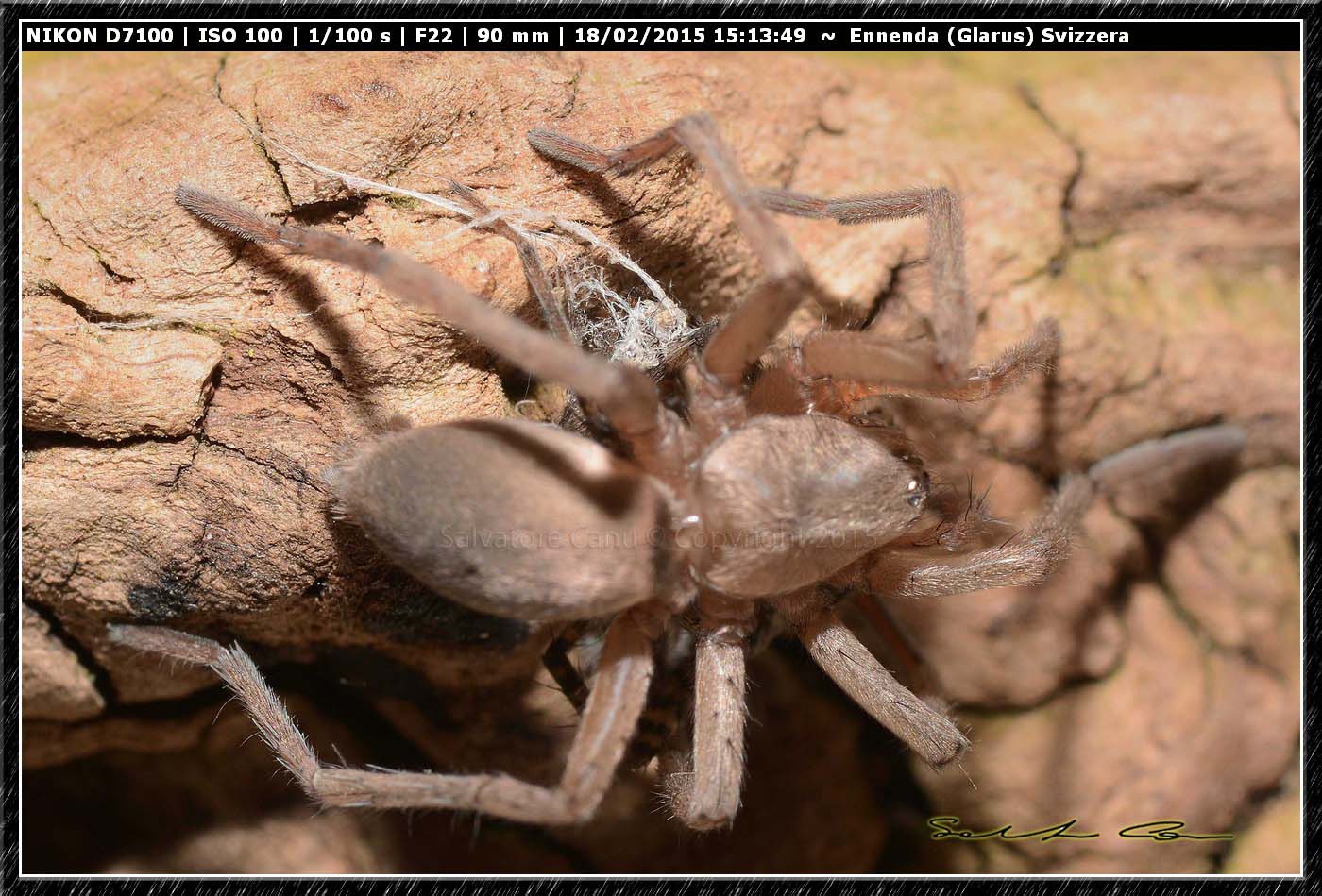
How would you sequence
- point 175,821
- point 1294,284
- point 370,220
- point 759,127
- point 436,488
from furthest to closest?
point 175,821 < point 1294,284 < point 759,127 < point 370,220 < point 436,488

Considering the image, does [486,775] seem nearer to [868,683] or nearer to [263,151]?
[868,683]

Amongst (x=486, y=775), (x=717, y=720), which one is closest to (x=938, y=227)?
(x=717, y=720)

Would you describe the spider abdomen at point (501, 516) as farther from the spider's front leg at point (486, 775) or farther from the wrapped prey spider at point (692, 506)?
the spider's front leg at point (486, 775)

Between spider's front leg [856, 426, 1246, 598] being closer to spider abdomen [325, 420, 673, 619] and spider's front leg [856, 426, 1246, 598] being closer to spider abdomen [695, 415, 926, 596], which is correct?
spider abdomen [695, 415, 926, 596]

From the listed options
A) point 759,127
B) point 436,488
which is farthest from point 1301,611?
point 436,488

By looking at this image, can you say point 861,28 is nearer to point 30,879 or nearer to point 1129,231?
point 1129,231

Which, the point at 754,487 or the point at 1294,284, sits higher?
the point at 1294,284

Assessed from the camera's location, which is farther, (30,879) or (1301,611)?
(1301,611)
